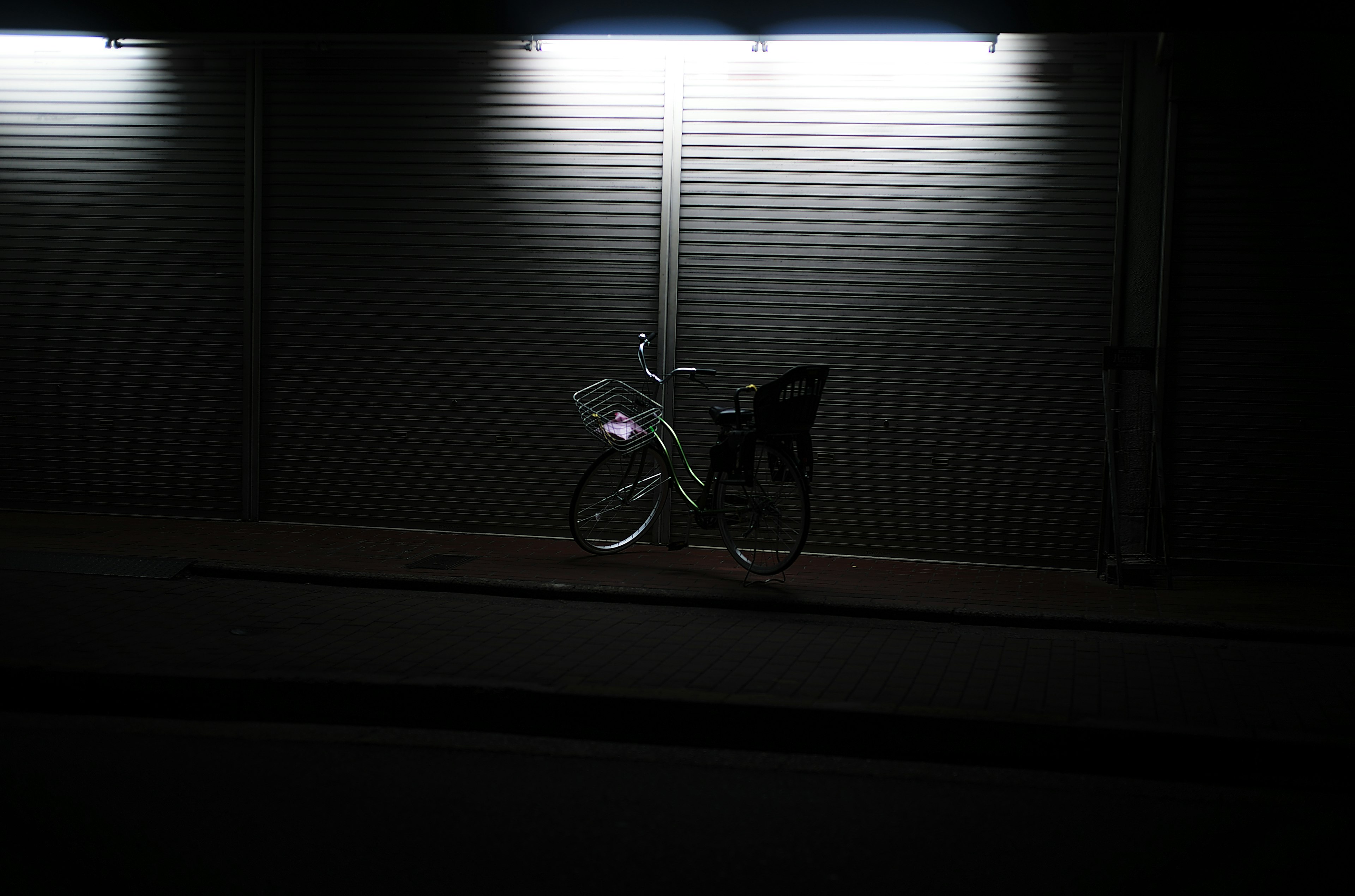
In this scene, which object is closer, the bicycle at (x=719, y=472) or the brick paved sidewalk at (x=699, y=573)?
the brick paved sidewalk at (x=699, y=573)

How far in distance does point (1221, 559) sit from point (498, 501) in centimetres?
555

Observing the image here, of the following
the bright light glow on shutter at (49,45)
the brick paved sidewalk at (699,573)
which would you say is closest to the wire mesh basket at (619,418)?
the brick paved sidewalk at (699,573)

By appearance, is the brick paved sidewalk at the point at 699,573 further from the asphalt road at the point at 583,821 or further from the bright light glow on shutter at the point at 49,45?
the bright light glow on shutter at the point at 49,45

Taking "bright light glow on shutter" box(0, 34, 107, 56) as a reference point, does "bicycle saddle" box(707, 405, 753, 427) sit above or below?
below

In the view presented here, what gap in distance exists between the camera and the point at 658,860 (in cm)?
362

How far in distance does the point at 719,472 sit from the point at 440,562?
6.85 feet

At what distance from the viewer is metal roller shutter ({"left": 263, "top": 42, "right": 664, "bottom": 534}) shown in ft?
30.4

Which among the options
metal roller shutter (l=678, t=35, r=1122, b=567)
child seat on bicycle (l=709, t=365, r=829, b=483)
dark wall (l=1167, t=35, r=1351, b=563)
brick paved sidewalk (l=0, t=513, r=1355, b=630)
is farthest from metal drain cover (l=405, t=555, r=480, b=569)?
dark wall (l=1167, t=35, r=1351, b=563)

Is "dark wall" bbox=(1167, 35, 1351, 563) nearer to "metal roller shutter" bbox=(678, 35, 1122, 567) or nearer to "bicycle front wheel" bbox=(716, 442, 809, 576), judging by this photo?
"metal roller shutter" bbox=(678, 35, 1122, 567)

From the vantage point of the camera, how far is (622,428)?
8320mm

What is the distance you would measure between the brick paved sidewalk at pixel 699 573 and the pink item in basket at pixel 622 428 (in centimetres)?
94

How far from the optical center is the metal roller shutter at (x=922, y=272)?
863 centimetres

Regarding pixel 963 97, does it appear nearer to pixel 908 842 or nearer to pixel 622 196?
pixel 622 196

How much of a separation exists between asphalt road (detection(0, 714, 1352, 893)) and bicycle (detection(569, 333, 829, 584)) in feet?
10.5
